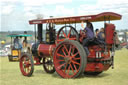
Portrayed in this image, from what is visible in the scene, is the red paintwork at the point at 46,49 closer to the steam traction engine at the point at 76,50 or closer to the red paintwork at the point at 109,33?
the steam traction engine at the point at 76,50

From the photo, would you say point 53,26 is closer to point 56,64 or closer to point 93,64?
point 56,64

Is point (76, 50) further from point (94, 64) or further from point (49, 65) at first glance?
point (49, 65)

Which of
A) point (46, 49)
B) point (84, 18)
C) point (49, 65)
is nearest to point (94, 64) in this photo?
point (84, 18)

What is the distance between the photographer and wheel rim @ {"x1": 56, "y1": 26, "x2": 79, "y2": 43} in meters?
8.73

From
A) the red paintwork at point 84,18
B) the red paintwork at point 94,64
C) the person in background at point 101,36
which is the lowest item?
the red paintwork at point 94,64

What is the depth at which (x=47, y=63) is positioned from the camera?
10.3 meters

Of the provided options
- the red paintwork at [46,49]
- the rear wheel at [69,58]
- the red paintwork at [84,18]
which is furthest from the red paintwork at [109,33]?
the red paintwork at [46,49]

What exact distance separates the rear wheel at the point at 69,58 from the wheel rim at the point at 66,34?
44 cm

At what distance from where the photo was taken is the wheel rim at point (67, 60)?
8203mm

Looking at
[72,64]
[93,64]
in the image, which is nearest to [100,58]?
[93,64]

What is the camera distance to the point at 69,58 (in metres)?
8.25

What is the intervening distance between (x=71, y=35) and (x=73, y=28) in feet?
0.91

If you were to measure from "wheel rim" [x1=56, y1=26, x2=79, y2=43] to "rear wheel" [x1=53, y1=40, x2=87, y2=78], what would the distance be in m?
0.44

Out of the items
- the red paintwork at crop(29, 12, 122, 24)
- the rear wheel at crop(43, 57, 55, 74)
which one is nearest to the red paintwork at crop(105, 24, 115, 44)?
the red paintwork at crop(29, 12, 122, 24)
